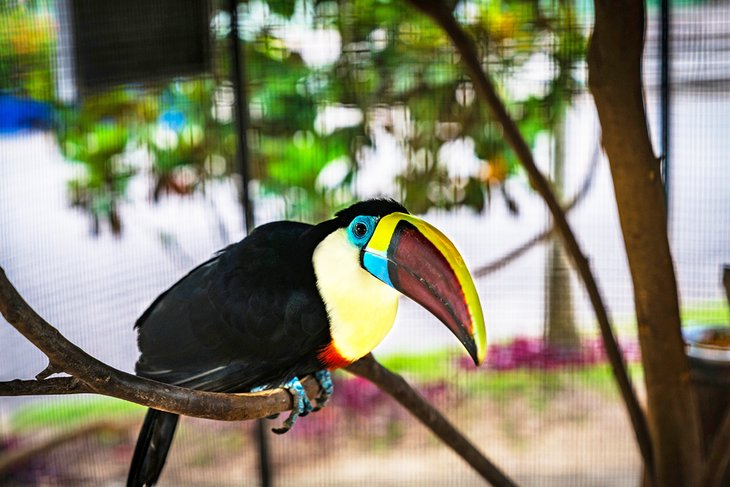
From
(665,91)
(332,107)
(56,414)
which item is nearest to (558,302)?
(665,91)

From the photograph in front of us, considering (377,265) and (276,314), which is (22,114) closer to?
(276,314)

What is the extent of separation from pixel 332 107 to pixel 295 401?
874mm

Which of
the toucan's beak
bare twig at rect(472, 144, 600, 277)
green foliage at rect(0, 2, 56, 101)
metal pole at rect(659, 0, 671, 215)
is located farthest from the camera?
bare twig at rect(472, 144, 600, 277)

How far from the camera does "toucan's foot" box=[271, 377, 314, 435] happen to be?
1.11 meters

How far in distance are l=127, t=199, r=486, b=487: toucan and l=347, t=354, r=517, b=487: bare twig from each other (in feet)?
0.20

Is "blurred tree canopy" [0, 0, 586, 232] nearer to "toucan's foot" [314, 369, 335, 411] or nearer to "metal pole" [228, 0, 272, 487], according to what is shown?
"metal pole" [228, 0, 272, 487]

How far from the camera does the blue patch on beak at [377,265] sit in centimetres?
102

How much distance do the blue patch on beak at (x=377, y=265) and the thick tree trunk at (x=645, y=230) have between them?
0.34 metres

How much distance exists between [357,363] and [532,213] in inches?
34.9

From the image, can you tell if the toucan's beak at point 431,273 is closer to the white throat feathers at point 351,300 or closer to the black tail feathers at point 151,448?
the white throat feathers at point 351,300

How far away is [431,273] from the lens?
95 cm

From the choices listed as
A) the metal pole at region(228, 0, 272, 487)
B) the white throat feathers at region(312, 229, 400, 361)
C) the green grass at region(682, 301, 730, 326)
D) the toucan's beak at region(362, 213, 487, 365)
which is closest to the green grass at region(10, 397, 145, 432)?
the metal pole at region(228, 0, 272, 487)

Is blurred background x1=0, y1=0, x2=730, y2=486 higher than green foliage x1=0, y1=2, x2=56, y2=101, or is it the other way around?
green foliage x1=0, y1=2, x2=56, y2=101

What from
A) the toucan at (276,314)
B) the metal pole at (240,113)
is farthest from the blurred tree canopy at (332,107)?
the toucan at (276,314)
